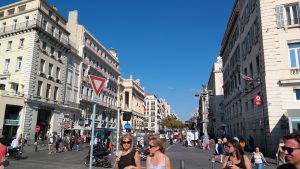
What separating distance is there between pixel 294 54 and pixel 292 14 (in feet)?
10.9

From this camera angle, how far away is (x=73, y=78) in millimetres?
45406

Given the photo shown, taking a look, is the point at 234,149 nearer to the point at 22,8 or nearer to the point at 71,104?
the point at 22,8

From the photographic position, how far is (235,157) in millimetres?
4648

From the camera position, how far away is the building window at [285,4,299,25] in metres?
20.8

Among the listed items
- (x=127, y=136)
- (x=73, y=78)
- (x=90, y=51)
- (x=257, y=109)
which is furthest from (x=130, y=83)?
(x=127, y=136)

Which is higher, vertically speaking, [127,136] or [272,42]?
[272,42]

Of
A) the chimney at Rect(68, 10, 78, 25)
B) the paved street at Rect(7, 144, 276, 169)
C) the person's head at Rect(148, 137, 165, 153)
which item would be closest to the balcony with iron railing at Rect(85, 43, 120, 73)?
the chimney at Rect(68, 10, 78, 25)

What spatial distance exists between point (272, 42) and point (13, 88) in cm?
3005

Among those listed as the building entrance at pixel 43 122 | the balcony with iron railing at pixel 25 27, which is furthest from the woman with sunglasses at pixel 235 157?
the building entrance at pixel 43 122

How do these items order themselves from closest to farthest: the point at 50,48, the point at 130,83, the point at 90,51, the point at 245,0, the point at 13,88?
the point at 245,0 < the point at 13,88 < the point at 50,48 < the point at 90,51 < the point at 130,83

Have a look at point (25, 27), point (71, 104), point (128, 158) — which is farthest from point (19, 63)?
point (128, 158)

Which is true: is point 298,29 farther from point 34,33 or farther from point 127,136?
point 34,33

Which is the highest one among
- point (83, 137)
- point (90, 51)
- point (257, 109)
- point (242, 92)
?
point (90, 51)

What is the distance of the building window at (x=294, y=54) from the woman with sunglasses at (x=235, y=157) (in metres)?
18.4
